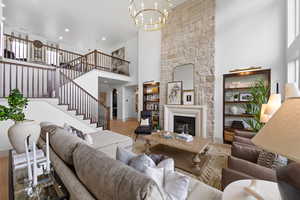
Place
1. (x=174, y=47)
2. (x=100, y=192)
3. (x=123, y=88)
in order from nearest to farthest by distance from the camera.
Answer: (x=100, y=192) < (x=174, y=47) < (x=123, y=88)

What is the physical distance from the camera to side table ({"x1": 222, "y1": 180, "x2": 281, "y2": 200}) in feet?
2.88

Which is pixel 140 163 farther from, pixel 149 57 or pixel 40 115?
pixel 149 57

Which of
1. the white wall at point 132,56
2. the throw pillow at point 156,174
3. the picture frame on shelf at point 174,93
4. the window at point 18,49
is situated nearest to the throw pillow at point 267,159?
the throw pillow at point 156,174

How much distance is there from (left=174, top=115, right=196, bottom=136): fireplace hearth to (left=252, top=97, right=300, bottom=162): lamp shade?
365cm

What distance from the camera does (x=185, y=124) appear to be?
4.36m

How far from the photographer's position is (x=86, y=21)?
557 centimetres

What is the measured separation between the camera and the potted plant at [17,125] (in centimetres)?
139

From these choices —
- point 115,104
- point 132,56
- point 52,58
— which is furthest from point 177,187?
point 115,104

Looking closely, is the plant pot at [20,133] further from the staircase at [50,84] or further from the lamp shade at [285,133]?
the staircase at [50,84]

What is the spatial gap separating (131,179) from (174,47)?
4.98 m

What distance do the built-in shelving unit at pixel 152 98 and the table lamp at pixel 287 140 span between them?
197 inches

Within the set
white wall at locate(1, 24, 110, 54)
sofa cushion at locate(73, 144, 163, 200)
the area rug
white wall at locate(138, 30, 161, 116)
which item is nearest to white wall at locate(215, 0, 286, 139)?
the area rug

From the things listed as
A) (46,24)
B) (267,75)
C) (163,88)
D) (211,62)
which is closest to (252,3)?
(211,62)

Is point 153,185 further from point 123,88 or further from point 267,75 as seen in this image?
point 123,88
